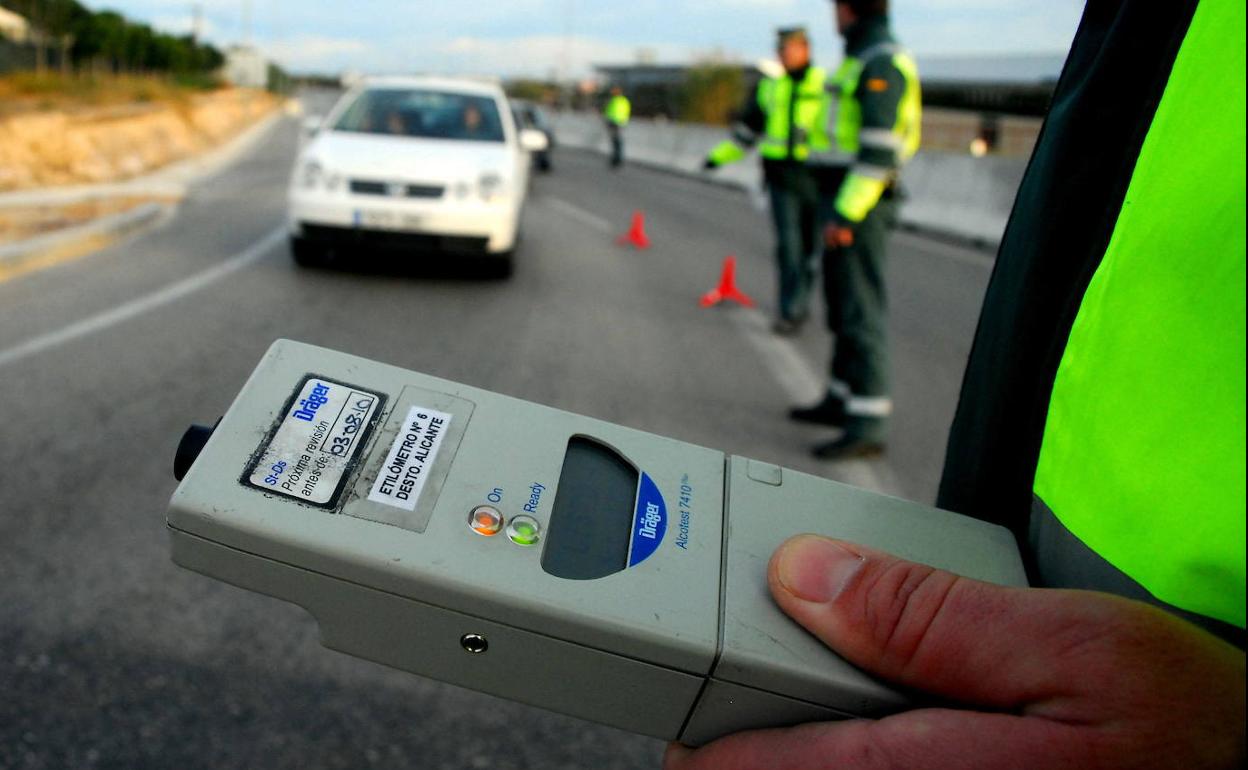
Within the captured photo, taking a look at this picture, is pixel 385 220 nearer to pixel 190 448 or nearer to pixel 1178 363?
pixel 190 448

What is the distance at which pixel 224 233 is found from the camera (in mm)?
10312

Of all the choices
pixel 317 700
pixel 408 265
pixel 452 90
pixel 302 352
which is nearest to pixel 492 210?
pixel 408 265

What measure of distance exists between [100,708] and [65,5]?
6035 centimetres

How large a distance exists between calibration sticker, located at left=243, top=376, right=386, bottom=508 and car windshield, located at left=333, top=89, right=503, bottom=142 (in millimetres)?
8247

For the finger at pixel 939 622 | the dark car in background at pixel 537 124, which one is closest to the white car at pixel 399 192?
the finger at pixel 939 622

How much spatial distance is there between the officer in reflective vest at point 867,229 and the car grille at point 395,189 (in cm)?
420

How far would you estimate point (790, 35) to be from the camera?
6.54 meters

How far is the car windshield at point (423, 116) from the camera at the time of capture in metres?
9.08

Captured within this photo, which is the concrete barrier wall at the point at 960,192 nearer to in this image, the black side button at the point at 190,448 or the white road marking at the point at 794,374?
the white road marking at the point at 794,374

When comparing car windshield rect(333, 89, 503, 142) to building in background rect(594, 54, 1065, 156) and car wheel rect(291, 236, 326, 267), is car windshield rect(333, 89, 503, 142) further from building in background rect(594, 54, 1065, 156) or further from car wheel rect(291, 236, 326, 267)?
building in background rect(594, 54, 1065, 156)

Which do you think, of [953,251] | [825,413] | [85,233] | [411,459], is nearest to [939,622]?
[411,459]

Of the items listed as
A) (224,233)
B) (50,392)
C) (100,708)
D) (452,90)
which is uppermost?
(452,90)

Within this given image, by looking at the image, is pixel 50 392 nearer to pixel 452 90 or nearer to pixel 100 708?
pixel 100 708

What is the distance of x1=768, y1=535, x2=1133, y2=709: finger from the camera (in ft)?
2.69
